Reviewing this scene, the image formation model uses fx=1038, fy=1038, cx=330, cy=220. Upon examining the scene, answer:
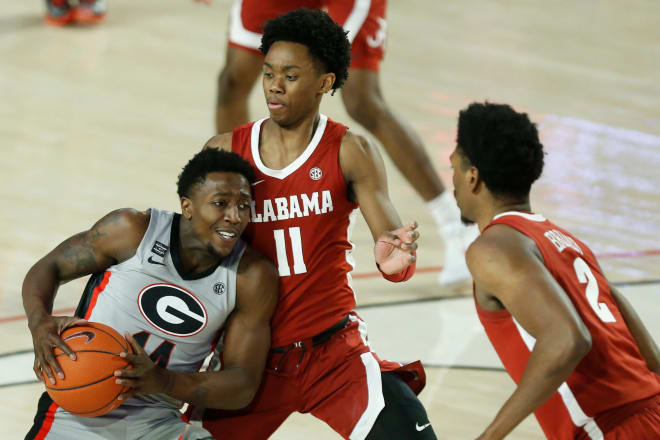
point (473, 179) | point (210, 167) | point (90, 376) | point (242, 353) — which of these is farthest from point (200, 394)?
point (473, 179)

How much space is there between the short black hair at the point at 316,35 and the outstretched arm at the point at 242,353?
743 millimetres

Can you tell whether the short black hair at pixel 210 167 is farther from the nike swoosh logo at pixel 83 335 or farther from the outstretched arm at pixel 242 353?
the nike swoosh logo at pixel 83 335

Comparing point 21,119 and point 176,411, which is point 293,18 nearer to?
point 176,411

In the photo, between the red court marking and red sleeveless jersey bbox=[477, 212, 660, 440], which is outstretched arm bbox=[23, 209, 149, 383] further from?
the red court marking

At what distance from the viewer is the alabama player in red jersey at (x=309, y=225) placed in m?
3.66

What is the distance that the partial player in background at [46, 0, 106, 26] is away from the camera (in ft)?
31.6

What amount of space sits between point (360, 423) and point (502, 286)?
3.26 feet

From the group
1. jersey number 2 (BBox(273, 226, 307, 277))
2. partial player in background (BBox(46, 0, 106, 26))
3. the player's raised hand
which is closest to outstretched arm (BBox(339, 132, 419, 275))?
the player's raised hand

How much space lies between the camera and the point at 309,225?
374 cm

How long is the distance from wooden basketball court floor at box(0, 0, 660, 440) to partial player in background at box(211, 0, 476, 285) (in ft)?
1.28

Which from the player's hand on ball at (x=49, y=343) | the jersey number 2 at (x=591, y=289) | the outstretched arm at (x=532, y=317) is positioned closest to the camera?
the outstretched arm at (x=532, y=317)

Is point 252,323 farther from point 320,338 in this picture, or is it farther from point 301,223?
point 301,223

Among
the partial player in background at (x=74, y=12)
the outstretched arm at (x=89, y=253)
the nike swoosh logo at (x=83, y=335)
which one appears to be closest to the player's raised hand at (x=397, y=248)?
the outstretched arm at (x=89, y=253)

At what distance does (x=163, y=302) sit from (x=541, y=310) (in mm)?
1383
